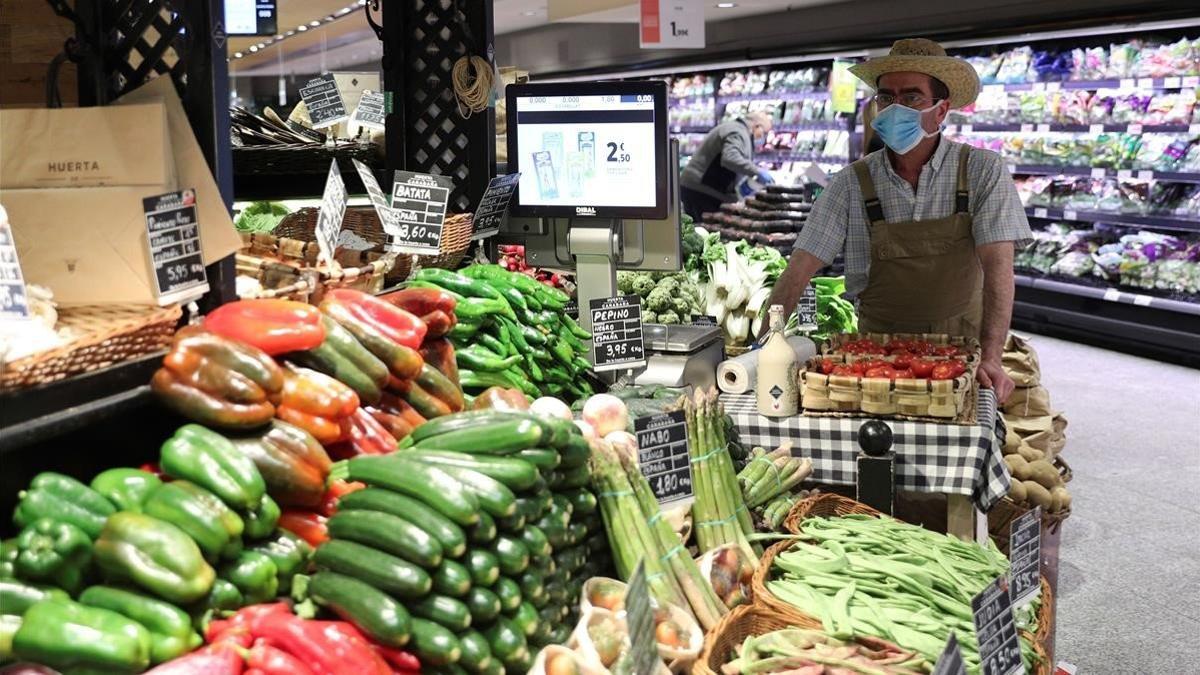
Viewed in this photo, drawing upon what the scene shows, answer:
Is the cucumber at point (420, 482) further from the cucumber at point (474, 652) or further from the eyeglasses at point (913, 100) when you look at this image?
the eyeglasses at point (913, 100)

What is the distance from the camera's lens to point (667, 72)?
50.4 ft

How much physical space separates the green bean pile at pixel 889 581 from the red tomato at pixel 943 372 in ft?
1.96

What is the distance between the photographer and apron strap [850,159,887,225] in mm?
4918

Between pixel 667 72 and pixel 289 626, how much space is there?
14066 millimetres

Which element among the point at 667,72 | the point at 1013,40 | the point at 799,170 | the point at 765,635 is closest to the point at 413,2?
the point at 765,635

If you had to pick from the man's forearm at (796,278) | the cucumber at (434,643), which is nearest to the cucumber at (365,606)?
the cucumber at (434,643)

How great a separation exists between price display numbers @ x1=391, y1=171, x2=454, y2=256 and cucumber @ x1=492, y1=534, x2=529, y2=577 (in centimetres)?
155

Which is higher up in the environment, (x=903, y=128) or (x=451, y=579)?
(x=903, y=128)

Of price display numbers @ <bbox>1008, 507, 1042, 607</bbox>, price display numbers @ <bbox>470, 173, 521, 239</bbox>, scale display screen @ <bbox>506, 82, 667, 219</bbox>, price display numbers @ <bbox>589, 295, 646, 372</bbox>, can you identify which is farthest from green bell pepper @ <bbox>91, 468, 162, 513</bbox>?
scale display screen @ <bbox>506, 82, 667, 219</bbox>

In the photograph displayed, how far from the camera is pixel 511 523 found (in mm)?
2059

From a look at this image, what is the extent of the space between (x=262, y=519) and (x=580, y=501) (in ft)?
2.07

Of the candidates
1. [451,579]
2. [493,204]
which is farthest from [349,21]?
[451,579]

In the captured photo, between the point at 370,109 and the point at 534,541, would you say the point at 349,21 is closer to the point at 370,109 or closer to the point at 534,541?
the point at 370,109

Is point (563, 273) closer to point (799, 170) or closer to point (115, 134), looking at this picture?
point (115, 134)
